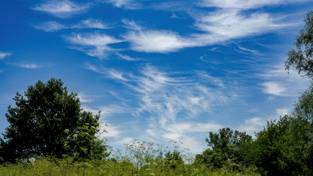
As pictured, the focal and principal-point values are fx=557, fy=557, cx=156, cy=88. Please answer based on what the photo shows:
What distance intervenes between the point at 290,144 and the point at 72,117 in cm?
2298

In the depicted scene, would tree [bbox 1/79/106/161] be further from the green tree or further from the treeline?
the green tree

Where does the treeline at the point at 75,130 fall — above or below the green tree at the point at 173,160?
above

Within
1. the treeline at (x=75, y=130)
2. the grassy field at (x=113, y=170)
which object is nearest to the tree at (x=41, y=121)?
the treeline at (x=75, y=130)

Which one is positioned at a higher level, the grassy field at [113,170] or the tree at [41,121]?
the tree at [41,121]

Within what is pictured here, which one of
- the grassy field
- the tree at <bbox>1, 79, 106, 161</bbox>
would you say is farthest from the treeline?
the grassy field

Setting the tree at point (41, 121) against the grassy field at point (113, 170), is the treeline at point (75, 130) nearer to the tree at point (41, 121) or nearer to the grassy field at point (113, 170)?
the tree at point (41, 121)

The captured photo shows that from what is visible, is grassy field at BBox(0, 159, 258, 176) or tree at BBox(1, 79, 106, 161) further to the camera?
tree at BBox(1, 79, 106, 161)

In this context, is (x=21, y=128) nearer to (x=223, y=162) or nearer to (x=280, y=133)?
(x=280, y=133)

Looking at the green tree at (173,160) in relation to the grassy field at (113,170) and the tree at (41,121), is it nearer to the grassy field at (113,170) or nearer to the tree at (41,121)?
the grassy field at (113,170)

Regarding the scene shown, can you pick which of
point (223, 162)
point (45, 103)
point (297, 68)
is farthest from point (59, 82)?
point (223, 162)

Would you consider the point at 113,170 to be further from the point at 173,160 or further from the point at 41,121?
the point at 41,121

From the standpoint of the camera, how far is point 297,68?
46.5m

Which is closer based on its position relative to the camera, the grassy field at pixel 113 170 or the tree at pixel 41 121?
the grassy field at pixel 113 170

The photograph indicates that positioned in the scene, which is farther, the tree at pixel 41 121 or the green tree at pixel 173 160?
the tree at pixel 41 121
